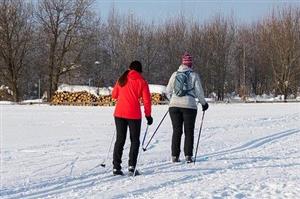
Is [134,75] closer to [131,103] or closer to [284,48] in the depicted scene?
[131,103]

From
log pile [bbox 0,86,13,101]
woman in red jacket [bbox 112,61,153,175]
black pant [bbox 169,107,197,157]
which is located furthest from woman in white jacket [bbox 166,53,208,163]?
log pile [bbox 0,86,13,101]

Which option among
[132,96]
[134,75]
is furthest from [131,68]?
[132,96]

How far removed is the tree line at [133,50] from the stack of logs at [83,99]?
6.14 meters

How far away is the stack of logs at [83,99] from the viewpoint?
44656mm

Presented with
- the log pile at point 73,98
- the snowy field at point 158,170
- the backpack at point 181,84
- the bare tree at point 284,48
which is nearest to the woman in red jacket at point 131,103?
the snowy field at point 158,170

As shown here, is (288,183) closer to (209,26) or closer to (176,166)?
(176,166)

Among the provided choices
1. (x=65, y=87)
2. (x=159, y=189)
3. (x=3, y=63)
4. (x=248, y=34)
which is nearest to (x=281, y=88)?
(x=248, y=34)

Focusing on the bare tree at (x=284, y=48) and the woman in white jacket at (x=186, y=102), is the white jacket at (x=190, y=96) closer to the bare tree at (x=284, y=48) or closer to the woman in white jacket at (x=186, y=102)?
the woman in white jacket at (x=186, y=102)

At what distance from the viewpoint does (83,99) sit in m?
46.5

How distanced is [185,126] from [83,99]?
37.9m

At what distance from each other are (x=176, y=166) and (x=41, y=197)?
2.91 m

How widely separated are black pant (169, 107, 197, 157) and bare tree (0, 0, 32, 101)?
1780 inches

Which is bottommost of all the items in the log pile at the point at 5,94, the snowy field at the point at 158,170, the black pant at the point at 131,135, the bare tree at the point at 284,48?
the snowy field at the point at 158,170

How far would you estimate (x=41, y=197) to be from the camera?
250 inches
